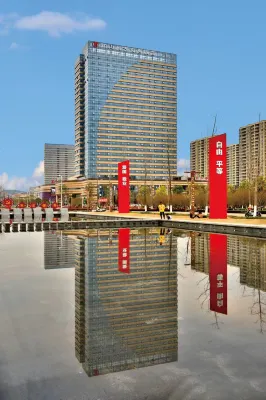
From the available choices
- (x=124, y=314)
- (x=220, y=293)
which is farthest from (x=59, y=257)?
(x=124, y=314)

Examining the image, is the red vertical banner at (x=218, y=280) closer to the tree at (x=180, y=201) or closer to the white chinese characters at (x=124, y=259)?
the white chinese characters at (x=124, y=259)

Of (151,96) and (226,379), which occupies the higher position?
(151,96)

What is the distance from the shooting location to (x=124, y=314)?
5.89 meters

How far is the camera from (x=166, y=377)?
3834 millimetres

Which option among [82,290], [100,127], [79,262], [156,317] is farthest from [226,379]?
[100,127]

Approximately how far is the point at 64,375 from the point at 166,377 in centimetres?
106

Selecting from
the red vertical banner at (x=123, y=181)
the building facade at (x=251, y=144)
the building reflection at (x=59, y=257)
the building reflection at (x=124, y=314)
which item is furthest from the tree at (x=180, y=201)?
the building reflection at (x=124, y=314)

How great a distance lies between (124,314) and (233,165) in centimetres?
15090

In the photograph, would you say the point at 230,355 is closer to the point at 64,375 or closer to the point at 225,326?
the point at 225,326

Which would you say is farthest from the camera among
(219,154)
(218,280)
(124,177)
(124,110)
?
(124,110)

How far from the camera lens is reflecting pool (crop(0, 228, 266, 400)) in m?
3.70

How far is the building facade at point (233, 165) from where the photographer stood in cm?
14750

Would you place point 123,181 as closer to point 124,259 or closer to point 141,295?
point 124,259

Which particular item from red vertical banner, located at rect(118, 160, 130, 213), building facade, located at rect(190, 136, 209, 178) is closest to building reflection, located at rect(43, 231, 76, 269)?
red vertical banner, located at rect(118, 160, 130, 213)
